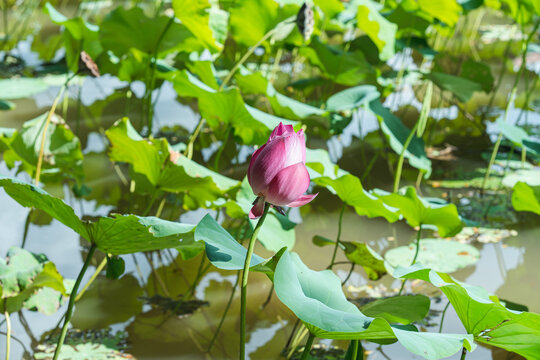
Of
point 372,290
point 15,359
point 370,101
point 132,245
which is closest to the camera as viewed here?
point 132,245

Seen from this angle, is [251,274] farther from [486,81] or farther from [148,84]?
[486,81]

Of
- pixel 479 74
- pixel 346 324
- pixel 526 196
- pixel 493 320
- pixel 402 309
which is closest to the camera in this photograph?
pixel 346 324

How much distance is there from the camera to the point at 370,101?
61.3 inches

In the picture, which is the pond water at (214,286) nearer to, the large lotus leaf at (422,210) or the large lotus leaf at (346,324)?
the large lotus leaf at (422,210)

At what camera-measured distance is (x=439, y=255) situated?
150cm

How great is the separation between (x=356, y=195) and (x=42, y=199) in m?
0.57

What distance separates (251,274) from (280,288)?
80 centimetres

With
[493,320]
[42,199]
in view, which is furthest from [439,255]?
[42,199]

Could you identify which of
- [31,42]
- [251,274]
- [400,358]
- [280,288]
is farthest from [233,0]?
[31,42]

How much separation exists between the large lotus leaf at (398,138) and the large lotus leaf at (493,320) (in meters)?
0.84

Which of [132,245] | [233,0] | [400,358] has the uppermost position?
[233,0]

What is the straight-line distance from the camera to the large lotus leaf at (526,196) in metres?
1.20

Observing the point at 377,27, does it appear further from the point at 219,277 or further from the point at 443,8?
the point at 219,277

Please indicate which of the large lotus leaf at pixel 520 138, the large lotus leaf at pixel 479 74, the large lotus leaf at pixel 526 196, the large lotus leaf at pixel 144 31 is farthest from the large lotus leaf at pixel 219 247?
the large lotus leaf at pixel 479 74
